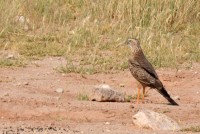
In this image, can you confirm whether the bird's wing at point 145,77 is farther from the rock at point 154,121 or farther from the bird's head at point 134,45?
the rock at point 154,121

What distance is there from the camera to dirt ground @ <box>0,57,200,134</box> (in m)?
8.30

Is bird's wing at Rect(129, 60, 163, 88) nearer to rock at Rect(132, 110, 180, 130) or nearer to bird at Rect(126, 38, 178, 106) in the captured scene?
bird at Rect(126, 38, 178, 106)

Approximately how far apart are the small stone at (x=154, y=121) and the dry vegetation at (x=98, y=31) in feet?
10.3

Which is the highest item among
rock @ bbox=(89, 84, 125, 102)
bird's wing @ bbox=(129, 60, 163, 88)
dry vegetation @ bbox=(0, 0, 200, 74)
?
bird's wing @ bbox=(129, 60, 163, 88)

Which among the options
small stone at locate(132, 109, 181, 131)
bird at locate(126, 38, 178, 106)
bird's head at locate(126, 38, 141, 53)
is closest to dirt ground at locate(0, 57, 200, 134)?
small stone at locate(132, 109, 181, 131)

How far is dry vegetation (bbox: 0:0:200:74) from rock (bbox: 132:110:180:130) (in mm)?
3152

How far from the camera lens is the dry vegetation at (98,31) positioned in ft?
39.9

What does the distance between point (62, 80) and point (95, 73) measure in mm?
747

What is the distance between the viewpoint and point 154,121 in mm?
8203

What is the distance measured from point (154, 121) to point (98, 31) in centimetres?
530

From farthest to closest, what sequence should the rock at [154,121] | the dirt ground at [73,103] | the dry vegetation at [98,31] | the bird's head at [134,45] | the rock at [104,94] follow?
the dry vegetation at [98,31], the bird's head at [134,45], the rock at [104,94], the dirt ground at [73,103], the rock at [154,121]

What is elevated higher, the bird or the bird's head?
the bird's head

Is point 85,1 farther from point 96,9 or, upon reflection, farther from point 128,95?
point 128,95

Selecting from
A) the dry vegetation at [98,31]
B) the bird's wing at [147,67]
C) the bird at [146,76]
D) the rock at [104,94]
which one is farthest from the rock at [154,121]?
the dry vegetation at [98,31]
